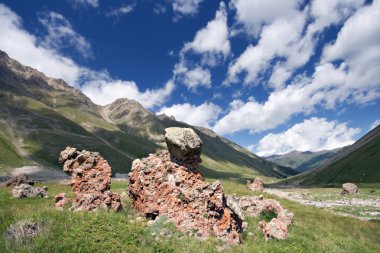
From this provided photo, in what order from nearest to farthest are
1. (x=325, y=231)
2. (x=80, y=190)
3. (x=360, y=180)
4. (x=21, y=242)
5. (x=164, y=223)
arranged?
(x=21, y=242) → (x=164, y=223) → (x=80, y=190) → (x=325, y=231) → (x=360, y=180)

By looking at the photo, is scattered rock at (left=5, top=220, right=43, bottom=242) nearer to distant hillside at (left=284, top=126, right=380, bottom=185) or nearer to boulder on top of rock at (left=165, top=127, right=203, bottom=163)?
boulder on top of rock at (left=165, top=127, right=203, bottom=163)

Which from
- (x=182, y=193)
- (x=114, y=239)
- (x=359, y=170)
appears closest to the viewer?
(x=114, y=239)

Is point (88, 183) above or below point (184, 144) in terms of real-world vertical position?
below

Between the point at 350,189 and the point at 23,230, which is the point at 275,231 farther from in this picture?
the point at 350,189

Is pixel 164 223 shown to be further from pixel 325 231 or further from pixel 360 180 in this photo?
pixel 360 180

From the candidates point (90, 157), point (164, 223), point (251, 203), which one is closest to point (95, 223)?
point (164, 223)

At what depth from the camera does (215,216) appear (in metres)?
18.3

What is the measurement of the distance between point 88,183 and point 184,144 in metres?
7.88

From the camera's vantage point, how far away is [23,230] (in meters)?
13.0

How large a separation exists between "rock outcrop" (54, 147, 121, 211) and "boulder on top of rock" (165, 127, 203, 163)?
17.2 ft

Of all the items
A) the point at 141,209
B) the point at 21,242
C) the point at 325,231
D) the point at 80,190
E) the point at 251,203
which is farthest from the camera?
the point at 251,203

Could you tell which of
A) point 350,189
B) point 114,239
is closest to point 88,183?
point 114,239

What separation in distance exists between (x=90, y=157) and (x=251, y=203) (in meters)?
13.7

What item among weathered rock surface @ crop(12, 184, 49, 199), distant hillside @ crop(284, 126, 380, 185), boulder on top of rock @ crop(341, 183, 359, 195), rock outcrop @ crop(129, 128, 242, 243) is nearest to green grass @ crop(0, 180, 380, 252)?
rock outcrop @ crop(129, 128, 242, 243)
